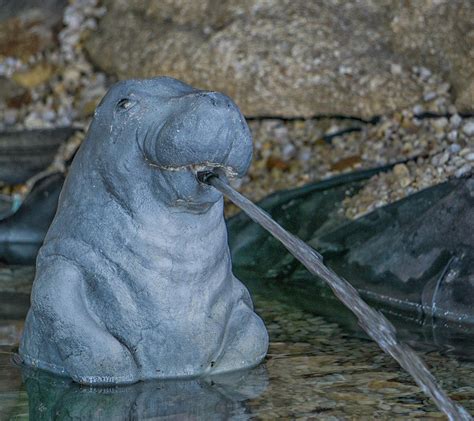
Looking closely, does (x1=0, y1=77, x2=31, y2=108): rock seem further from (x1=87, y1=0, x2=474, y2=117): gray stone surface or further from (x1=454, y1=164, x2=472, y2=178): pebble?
(x1=454, y1=164, x2=472, y2=178): pebble

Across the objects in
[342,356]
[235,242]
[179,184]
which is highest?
[179,184]

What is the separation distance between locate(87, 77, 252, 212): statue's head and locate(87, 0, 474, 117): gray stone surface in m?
3.04

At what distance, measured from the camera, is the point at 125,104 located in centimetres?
422

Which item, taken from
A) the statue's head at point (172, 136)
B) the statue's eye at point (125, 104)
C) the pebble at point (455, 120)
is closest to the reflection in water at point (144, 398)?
the statue's head at point (172, 136)

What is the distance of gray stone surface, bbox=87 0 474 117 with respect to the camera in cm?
714

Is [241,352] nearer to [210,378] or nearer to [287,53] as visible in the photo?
[210,378]

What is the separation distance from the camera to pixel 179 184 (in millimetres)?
4070

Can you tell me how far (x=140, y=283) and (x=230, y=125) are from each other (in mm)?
629

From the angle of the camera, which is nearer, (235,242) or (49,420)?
(49,420)

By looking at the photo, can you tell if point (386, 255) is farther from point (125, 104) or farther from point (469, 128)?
point (125, 104)

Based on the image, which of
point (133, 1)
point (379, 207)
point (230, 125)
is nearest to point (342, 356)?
point (230, 125)

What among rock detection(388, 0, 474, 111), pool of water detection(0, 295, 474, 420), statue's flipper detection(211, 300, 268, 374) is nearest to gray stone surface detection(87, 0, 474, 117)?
rock detection(388, 0, 474, 111)

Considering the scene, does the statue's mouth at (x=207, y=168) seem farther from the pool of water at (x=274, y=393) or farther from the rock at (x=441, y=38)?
the rock at (x=441, y=38)

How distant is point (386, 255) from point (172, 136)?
2067 millimetres
